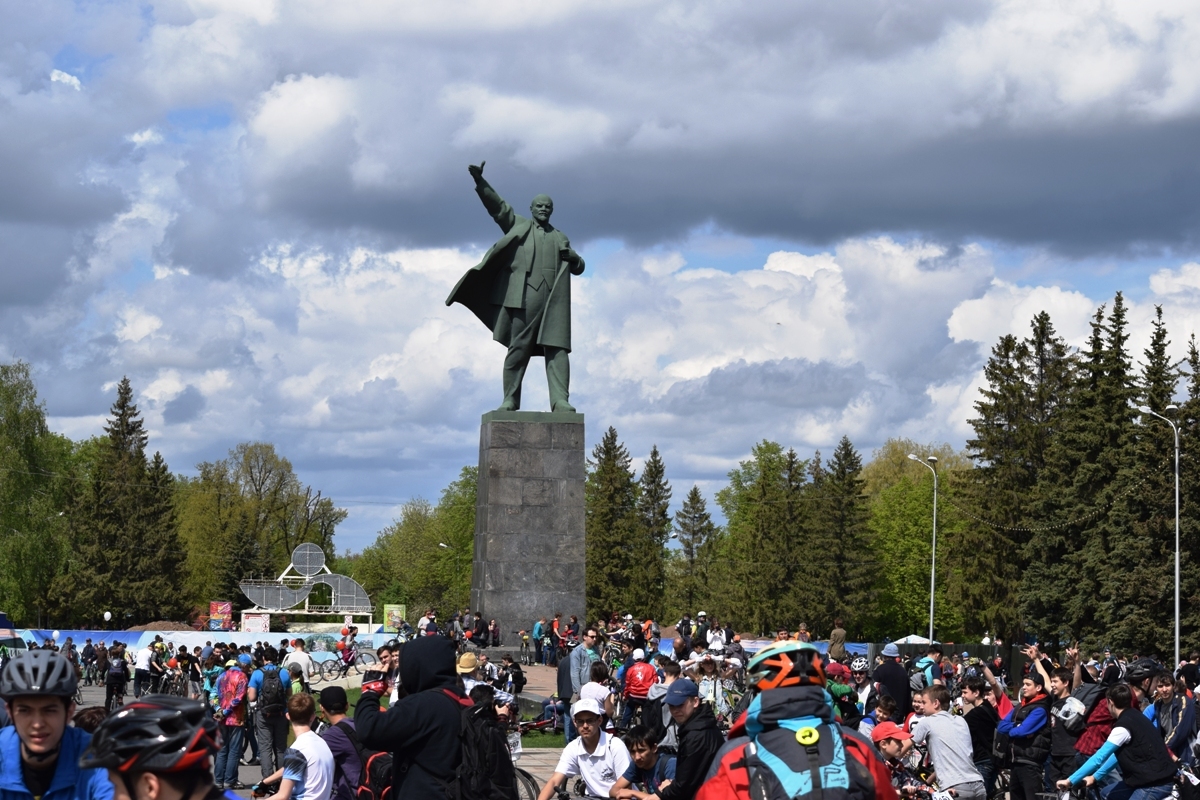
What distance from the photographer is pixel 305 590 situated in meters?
71.9

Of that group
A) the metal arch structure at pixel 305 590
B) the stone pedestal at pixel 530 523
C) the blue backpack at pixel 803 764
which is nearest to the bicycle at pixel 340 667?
the stone pedestal at pixel 530 523

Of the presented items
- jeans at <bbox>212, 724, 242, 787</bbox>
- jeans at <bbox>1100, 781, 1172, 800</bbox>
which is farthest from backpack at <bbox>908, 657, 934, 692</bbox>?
jeans at <bbox>212, 724, 242, 787</bbox>

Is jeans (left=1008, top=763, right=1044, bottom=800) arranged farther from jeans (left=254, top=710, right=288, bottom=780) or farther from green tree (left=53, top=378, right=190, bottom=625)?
green tree (left=53, top=378, right=190, bottom=625)

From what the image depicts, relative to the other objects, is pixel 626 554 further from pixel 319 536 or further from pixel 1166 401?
pixel 1166 401

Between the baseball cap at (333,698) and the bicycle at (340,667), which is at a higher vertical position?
the baseball cap at (333,698)

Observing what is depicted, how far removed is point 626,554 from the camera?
7725cm

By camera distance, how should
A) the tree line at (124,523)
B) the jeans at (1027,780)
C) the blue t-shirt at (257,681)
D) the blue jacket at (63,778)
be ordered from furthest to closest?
the tree line at (124,523) → the blue t-shirt at (257,681) → the jeans at (1027,780) → the blue jacket at (63,778)

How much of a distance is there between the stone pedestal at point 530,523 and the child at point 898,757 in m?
19.0

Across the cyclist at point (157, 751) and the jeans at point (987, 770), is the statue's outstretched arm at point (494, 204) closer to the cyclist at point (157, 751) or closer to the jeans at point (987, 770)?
the jeans at point (987, 770)

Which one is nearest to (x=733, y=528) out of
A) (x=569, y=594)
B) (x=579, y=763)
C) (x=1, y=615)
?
(x=1, y=615)

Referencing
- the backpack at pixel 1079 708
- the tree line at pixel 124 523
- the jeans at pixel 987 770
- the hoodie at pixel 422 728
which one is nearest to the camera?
the hoodie at pixel 422 728

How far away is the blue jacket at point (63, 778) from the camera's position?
Result: 4023 millimetres

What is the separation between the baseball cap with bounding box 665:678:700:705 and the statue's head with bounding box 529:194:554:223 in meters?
22.6

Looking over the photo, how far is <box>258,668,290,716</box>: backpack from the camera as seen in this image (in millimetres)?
16264
